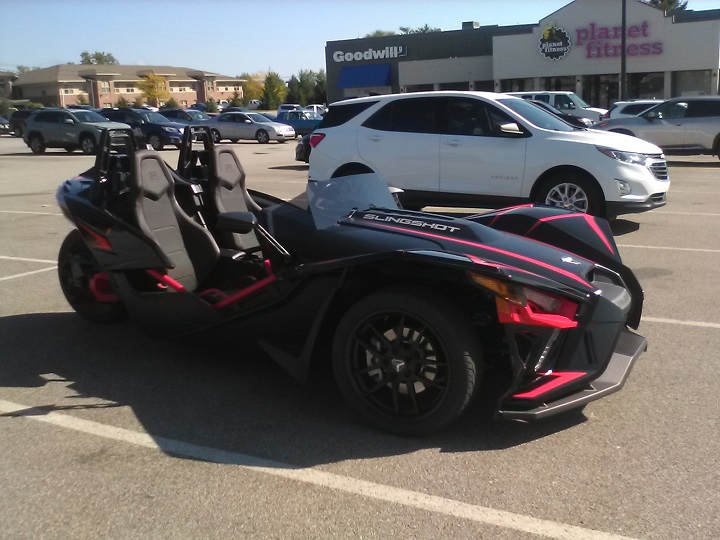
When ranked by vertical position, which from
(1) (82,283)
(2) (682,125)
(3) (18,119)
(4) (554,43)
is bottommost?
(1) (82,283)

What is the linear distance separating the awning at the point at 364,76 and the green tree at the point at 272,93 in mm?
31741

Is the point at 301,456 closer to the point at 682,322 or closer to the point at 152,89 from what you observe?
the point at 682,322

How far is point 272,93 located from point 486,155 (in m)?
78.3

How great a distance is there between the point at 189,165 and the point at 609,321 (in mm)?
3617

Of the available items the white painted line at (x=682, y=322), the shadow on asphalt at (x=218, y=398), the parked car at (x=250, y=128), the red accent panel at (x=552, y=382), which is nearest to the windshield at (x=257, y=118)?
the parked car at (x=250, y=128)

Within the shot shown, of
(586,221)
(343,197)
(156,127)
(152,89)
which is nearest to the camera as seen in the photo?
(343,197)

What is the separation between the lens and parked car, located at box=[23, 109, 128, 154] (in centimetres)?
2772

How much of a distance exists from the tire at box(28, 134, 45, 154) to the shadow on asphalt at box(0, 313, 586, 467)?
83.7ft

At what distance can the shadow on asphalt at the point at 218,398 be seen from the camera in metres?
3.80

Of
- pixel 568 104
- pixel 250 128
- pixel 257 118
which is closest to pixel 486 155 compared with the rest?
pixel 568 104

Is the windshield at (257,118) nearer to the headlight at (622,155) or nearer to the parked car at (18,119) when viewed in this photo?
the parked car at (18,119)

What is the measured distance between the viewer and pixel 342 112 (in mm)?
11000

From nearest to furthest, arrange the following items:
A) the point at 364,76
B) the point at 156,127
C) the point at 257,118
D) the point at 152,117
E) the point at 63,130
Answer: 1. the point at 63,130
2. the point at 156,127
3. the point at 152,117
4. the point at 257,118
5. the point at 364,76

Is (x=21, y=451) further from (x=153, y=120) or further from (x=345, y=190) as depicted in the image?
(x=153, y=120)
